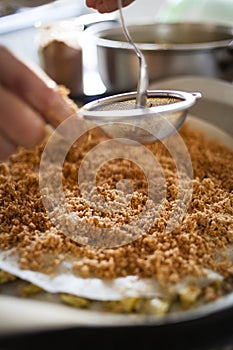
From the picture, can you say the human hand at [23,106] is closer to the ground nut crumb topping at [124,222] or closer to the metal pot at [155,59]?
the ground nut crumb topping at [124,222]

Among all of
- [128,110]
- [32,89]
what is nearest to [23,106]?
[32,89]

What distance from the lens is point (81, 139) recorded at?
1.01 meters

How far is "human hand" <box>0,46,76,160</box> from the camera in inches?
33.9

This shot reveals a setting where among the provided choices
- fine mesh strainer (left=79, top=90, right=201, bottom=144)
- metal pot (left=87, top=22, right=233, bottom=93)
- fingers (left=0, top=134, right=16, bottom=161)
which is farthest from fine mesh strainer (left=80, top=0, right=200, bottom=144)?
metal pot (left=87, top=22, right=233, bottom=93)

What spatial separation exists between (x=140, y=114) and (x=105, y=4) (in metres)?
0.19

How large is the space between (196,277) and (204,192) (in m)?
0.22

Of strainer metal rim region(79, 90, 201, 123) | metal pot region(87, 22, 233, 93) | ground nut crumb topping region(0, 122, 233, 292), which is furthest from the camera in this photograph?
metal pot region(87, 22, 233, 93)

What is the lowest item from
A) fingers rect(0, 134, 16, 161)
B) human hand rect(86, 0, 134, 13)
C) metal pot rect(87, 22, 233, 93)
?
fingers rect(0, 134, 16, 161)

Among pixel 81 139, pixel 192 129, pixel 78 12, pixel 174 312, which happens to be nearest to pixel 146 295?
pixel 174 312

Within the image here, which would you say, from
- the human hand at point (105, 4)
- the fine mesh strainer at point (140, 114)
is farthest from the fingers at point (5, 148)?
the human hand at point (105, 4)

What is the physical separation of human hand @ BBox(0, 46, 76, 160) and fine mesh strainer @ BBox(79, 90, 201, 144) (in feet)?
0.21

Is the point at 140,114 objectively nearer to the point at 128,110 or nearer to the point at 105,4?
the point at 128,110

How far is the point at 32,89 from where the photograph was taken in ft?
2.97

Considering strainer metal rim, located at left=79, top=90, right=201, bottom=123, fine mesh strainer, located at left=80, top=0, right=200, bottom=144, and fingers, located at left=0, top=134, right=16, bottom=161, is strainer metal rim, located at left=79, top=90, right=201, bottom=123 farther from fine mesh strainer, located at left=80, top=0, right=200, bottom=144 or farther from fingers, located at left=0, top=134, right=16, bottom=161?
fingers, located at left=0, top=134, right=16, bottom=161
